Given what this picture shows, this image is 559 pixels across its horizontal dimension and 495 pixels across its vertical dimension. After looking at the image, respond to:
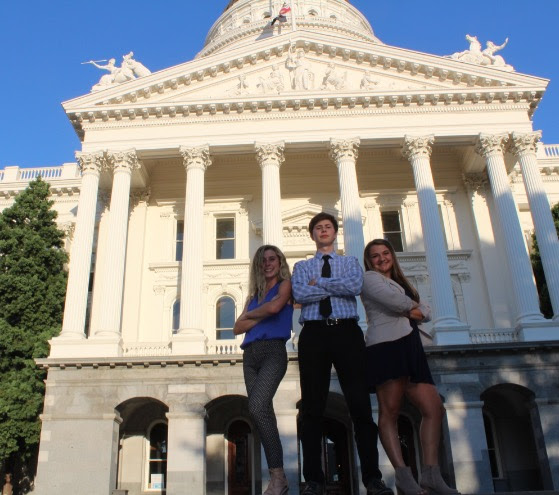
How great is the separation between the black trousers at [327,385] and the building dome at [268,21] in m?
44.5

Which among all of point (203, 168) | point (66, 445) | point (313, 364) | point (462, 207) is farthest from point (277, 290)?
point (462, 207)

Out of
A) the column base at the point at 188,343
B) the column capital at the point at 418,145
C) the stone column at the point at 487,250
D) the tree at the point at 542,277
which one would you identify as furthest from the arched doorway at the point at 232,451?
the tree at the point at 542,277

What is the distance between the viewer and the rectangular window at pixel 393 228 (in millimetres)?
29500

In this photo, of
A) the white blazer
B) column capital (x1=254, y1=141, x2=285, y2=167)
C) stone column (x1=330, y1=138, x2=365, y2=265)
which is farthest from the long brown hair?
column capital (x1=254, y1=141, x2=285, y2=167)

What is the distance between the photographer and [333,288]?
6430 mm

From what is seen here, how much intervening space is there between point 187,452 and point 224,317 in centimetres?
778

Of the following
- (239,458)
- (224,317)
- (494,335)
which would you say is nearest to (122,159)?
(224,317)

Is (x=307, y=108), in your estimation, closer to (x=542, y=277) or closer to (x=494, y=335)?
(x=494, y=335)

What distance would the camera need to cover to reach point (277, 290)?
673 cm

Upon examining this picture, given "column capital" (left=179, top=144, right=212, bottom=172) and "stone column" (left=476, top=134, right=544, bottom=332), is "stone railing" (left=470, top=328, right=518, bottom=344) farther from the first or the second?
"column capital" (left=179, top=144, right=212, bottom=172)

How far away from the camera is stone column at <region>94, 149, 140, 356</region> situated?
23.4m

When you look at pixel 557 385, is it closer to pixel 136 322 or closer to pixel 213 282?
pixel 213 282

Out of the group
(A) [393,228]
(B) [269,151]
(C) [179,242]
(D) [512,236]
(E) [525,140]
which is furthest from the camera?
(A) [393,228]

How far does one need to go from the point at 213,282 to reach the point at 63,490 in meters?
10.6
